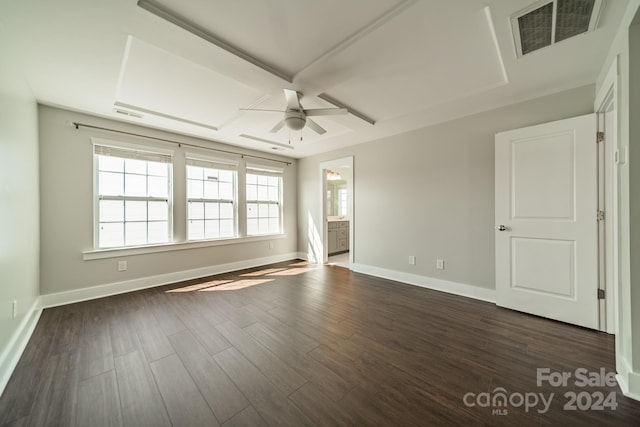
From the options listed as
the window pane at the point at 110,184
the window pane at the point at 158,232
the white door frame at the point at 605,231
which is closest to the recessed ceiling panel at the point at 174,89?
the window pane at the point at 110,184

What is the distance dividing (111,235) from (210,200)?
4.88 ft

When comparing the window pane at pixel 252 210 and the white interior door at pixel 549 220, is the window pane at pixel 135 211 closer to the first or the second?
the window pane at pixel 252 210

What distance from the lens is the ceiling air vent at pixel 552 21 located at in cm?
146

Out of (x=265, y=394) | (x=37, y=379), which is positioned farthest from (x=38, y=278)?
(x=265, y=394)

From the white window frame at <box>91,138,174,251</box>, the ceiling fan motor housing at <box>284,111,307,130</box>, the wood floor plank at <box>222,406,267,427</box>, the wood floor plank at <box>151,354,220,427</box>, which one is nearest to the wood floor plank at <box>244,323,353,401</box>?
the wood floor plank at <box>222,406,267,427</box>

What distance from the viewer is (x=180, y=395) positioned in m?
1.46

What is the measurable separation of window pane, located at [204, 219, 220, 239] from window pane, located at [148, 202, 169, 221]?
66cm

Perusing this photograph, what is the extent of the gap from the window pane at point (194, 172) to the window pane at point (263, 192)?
125 centimetres

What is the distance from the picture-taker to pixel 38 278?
8.90 feet

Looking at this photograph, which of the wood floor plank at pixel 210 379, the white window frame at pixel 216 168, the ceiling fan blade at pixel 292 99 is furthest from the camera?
the white window frame at pixel 216 168

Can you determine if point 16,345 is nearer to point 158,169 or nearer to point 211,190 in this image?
point 158,169

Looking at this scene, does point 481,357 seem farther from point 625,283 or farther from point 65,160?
point 65,160

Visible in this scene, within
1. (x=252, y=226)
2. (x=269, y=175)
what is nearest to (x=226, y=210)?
(x=252, y=226)

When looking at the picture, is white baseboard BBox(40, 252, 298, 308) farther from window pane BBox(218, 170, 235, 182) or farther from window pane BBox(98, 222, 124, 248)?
window pane BBox(218, 170, 235, 182)
